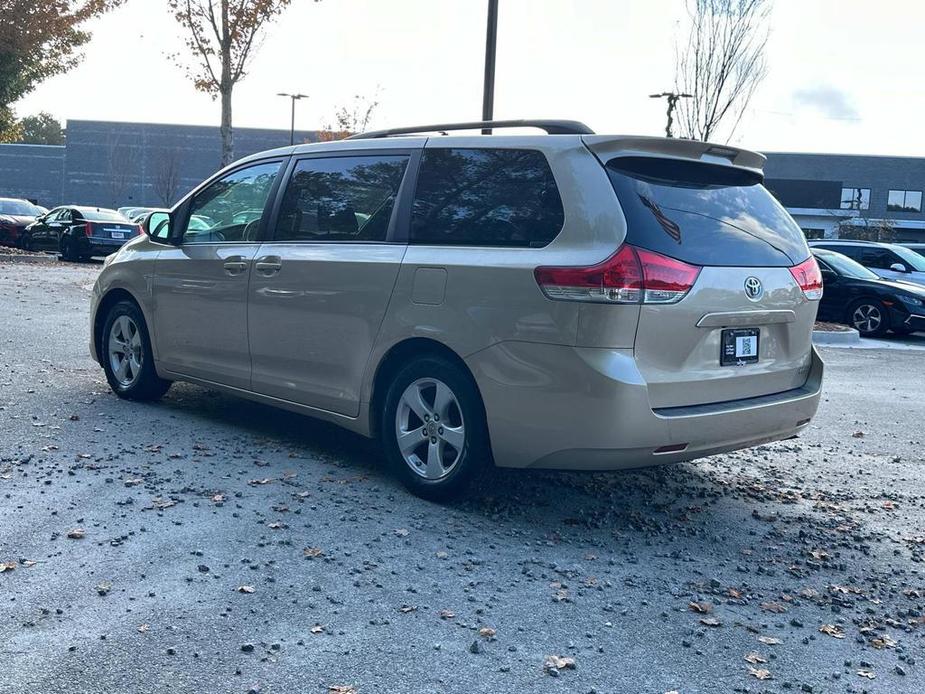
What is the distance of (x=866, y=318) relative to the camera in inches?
683

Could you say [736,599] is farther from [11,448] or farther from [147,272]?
[147,272]

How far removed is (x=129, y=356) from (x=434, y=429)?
332 centimetres

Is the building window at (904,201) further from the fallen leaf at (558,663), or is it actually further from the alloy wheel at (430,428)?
the fallen leaf at (558,663)

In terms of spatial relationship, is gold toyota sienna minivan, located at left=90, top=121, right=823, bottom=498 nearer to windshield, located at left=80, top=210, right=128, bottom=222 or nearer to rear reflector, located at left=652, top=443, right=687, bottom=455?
rear reflector, located at left=652, top=443, right=687, bottom=455

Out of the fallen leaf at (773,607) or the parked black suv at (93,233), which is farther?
the parked black suv at (93,233)

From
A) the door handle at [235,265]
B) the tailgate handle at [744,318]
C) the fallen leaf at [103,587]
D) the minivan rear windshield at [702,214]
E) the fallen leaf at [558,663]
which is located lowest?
the fallen leaf at [558,663]

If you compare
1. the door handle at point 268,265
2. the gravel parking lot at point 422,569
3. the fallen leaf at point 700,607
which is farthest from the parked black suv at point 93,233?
the fallen leaf at point 700,607

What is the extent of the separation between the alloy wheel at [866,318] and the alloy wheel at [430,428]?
13.6 meters

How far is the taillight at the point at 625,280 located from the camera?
4.64m

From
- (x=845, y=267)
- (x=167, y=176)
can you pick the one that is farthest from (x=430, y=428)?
(x=167, y=176)

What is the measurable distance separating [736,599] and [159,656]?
7.63ft

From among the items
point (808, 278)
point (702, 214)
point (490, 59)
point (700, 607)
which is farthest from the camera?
point (490, 59)

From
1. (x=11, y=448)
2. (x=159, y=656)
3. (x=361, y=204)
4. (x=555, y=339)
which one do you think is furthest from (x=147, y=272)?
(x=159, y=656)

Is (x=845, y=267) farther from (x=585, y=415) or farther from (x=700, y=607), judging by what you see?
(x=700, y=607)
